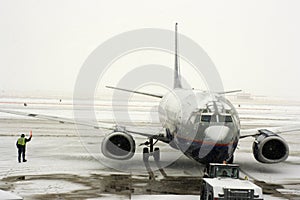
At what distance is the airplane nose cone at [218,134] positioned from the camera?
1969 cm

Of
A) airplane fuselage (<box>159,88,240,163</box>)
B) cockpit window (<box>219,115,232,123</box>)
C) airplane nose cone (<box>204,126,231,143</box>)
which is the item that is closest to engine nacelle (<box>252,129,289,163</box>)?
airplane fuselage (<box>159,88,240,163</box>)

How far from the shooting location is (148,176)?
21.5 m

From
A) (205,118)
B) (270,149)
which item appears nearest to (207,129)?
(205,118)

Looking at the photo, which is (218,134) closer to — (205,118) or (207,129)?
(207,129)

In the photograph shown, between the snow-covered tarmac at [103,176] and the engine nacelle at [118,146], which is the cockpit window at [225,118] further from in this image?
the engine nacelle at [118,146]

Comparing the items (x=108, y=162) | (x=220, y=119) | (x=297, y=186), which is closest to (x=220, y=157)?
(x=220, y=119)

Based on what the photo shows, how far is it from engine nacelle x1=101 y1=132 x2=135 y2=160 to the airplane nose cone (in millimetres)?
5125

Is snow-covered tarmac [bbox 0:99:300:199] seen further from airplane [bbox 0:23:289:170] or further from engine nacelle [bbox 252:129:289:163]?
airplane [bbox 0:23:289:170]

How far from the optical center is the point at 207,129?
20.2 meters

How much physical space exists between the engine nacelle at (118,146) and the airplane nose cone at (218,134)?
512 centimetres

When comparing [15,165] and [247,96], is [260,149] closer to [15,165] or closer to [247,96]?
[15,165]

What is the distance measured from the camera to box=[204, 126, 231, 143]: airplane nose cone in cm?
1969

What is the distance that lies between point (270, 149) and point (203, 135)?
5.40 meters

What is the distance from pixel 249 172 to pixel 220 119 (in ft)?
13.6
